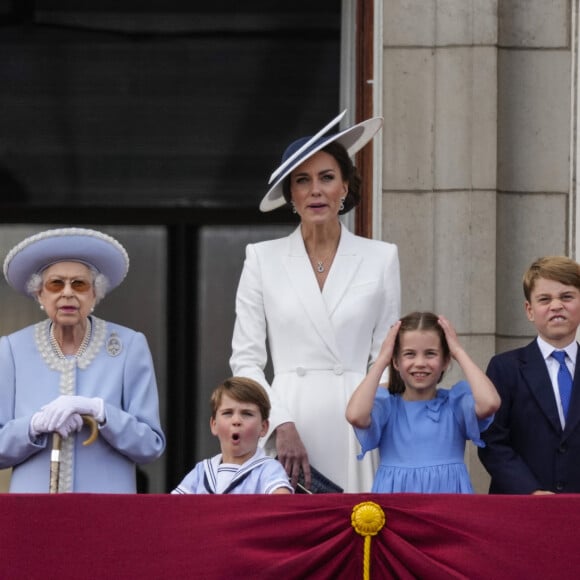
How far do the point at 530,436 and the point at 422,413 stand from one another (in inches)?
16.4

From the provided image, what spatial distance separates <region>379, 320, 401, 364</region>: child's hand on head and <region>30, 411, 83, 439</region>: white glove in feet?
3.38

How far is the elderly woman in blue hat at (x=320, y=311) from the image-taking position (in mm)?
6070

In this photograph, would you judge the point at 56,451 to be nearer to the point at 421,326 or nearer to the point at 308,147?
the point at 421,326

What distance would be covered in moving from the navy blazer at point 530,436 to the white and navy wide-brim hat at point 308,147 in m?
1.05

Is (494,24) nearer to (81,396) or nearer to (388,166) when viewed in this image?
(388,166)

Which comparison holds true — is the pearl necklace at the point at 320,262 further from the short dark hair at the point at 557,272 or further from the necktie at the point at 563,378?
the necktie at the point at 563,378

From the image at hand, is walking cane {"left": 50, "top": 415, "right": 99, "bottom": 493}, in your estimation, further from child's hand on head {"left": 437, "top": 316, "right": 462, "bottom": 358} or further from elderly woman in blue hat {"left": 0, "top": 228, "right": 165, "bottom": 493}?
child's hand on head {"left": 437, "top": 316, "right": 462, "bottom": 358}

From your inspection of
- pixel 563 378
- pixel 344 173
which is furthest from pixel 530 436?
pixel 344 173

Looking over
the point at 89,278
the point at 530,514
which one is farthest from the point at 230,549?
the point at 89,278

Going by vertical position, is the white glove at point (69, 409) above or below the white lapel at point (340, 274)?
below

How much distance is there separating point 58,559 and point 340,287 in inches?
68.3

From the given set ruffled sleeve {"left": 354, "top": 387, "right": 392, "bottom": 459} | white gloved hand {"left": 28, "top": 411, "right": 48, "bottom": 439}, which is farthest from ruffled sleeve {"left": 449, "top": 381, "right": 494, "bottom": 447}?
white gloved hand {"left": 28, "top": 411, "right": 48, "bottom": 439}

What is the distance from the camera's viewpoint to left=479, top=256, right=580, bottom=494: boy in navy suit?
570 cm

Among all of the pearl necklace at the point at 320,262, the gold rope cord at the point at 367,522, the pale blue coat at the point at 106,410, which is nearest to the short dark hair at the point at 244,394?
the pale blue coat at the point at 106,410
